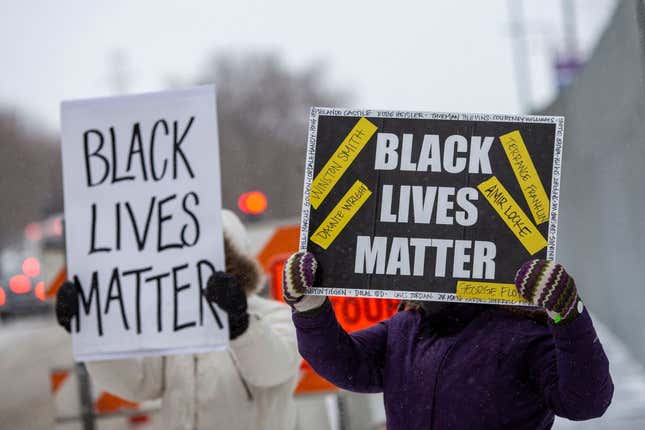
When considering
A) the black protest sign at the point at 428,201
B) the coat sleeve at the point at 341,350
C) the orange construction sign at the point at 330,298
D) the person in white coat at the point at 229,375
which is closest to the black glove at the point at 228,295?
the person in white coat at the point at 229,375

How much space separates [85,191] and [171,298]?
53cm

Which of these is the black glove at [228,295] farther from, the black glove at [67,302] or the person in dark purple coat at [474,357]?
the person in dark purple coat at [474,357]

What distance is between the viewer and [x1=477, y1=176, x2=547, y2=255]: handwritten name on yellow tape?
2.56m

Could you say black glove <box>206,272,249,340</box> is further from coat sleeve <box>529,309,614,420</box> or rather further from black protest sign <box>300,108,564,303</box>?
A: coat sleeve <box>529,309,614,420</box>

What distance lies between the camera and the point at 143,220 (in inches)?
147

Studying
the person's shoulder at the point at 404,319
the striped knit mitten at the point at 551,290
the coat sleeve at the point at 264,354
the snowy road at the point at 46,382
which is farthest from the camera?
the snowy road at the point at 46,382

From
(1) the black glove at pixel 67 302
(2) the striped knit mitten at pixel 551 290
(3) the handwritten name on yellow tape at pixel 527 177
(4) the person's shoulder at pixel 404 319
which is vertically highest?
(3) the handwritten name on yellow tape at pixel 527 177

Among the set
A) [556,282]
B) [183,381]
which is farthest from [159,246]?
[556,282]

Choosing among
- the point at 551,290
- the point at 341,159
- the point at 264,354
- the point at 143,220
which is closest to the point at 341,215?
the point at 341,159

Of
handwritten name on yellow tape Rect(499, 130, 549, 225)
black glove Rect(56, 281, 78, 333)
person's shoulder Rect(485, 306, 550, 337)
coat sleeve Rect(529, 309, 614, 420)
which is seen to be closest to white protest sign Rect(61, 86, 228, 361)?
black glove Rect(56, 281, 78, 333)

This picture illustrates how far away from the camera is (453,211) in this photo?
8.73 feet

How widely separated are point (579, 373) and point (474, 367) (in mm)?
312

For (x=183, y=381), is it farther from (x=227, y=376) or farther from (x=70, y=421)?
(x=70, y=421)

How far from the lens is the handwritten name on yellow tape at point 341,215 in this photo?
2693 mm
